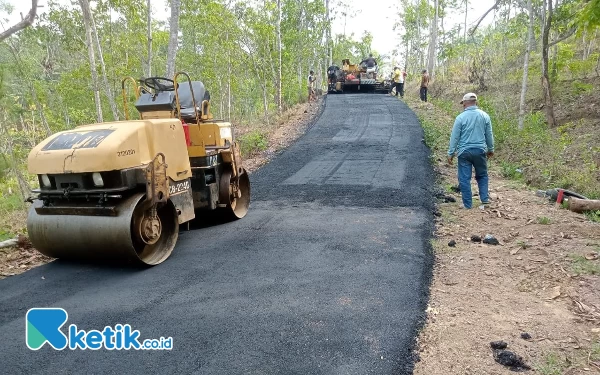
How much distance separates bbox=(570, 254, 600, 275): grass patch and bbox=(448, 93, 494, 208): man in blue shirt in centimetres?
216

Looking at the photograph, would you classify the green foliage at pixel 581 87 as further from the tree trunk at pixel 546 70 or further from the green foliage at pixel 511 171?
the green foliage at pixel 511 171

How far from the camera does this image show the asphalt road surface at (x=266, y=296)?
276 centimetres

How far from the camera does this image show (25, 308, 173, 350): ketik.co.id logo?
2.95 meters

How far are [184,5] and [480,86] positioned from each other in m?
14.5

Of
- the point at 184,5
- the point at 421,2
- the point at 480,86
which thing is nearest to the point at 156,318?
the point at 480,86

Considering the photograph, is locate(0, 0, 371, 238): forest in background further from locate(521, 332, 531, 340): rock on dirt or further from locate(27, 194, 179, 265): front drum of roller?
locate(521, 332, 531, 340): rock on dirt

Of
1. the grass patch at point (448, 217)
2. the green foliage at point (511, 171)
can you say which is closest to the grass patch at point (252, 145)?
the green foliage at point (511, 171)

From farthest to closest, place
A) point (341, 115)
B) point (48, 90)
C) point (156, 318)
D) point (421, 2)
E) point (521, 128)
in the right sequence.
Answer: point (421, 2), point (48, 90), point (341, 115), point (521, 128), point (156, 318)

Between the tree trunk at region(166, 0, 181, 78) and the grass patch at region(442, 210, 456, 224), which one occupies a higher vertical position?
the tree trunk at region(166, 0, 181, 78)

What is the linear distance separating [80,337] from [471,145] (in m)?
5.34

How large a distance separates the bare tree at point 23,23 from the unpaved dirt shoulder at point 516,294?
4.62 m

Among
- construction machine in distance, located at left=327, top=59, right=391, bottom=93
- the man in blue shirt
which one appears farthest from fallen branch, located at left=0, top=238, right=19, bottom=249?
construction machine in distance, located at left=327, top=59, right=391, bottom=93

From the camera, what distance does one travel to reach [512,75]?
18203mm

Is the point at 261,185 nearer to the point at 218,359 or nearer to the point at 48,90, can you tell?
the point at 218,359
